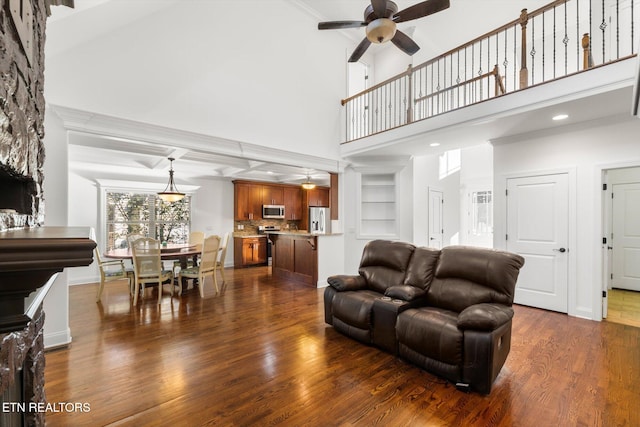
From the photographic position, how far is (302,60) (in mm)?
5324

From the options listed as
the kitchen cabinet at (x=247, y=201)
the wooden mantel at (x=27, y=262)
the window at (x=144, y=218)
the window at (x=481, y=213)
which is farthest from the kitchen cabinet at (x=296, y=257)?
the window at (x=481, y=213)

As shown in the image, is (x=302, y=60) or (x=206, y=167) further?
(x=206, y=167)

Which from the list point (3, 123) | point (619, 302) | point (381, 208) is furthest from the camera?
point (381, 208)

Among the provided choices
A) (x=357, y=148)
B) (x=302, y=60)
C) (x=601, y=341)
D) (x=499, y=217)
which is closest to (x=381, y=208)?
(x=357, y=148)

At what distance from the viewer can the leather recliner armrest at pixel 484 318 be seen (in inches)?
85.8

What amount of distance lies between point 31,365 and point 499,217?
5.50 m

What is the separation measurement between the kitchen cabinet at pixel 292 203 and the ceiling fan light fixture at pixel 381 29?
6.26 metres

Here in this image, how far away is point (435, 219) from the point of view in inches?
247

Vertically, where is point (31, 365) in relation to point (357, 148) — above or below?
below

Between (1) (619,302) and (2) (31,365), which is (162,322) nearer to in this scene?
(2) (31,365)

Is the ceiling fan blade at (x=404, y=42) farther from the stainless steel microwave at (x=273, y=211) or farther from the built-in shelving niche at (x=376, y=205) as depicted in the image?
the stainless steel microwave at (x=273, y=211)

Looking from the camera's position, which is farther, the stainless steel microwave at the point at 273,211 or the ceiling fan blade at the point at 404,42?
the stainless steel microwave at the point at 273,211

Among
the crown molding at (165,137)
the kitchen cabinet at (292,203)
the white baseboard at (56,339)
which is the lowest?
the white baseboard at (56,339)

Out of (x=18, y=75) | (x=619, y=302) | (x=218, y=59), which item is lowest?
(x=619, y=302)
